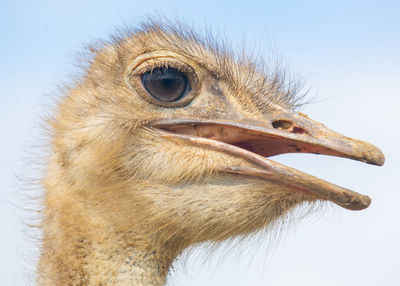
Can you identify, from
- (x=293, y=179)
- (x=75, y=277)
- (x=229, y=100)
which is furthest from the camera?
(x=229, y=100)

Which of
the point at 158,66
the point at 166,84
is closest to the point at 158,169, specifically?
the point at 166,84

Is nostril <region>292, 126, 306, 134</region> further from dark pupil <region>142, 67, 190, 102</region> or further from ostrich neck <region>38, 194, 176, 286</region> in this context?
ostrich neck <region>38, 194, 176, 286</region>

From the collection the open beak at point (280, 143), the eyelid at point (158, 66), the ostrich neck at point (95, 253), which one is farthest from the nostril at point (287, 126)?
the ostrich neck at point (95, 253)

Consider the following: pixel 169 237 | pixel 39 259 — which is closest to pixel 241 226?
pixel 169 237

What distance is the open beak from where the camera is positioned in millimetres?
2924

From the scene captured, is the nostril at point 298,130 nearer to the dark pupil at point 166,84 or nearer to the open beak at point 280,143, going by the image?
the open beak at point 280,143

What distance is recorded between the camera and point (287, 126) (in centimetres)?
328

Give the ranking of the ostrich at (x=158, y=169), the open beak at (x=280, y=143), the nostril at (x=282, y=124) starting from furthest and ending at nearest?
the nostril at (x=282, y=124) → the ostrich at (x=158, y=169) → the open beak at (x=280, y=143)

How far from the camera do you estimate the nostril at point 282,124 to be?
10.7ft

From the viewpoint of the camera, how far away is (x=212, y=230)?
3303 mm

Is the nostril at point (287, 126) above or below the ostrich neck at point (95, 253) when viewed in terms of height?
above

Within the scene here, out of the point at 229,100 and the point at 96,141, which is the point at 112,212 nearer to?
the point at 96,141

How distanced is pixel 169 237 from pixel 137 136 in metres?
0.53

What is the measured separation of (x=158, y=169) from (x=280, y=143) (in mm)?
604
